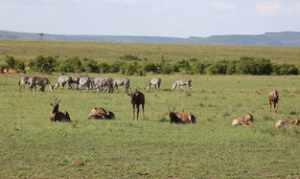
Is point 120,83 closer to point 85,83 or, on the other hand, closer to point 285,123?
point 85,83

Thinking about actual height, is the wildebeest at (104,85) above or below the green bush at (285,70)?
above

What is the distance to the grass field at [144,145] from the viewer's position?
44.0ft

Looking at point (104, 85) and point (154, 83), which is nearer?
point (104, 85)

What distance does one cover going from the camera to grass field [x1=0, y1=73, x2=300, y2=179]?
13.4 metres

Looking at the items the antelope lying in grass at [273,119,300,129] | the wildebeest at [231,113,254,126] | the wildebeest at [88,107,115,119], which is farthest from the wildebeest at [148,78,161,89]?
the antelope lying in grass at [273,119,300,129]

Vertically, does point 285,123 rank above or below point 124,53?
above

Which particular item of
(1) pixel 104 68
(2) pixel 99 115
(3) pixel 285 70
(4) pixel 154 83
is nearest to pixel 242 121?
(2) pixel 99 115

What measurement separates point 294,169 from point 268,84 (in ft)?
112

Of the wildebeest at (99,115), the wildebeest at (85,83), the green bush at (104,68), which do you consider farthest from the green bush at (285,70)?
the wildebeest at (99,115)

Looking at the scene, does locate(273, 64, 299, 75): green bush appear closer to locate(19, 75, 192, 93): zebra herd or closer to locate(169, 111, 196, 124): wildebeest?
locate(19, 75, 192, 93): zebra herd

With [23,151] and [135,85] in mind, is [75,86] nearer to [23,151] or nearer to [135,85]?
[135,85]

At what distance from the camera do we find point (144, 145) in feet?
55.4

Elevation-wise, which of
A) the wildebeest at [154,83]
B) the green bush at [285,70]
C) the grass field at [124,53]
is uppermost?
the wildebeest at [154,83]

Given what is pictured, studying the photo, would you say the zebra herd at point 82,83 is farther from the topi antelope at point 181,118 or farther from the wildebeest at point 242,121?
the wildebeest at point 242,121
